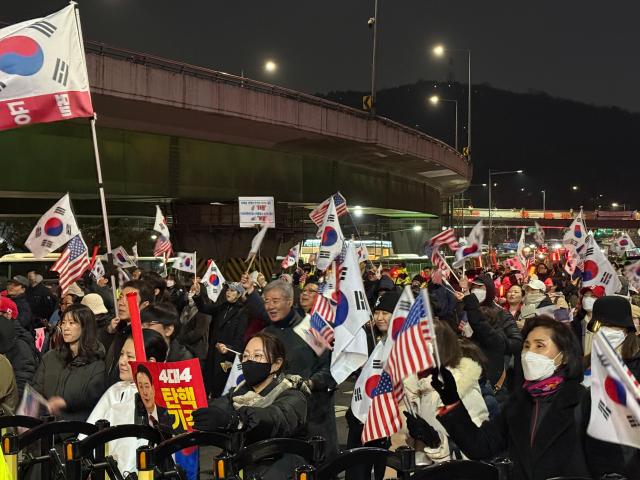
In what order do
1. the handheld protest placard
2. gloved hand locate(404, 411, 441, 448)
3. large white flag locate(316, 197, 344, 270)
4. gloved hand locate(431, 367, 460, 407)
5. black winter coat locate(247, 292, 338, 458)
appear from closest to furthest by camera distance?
gloved hand locate(431, 367, 460, 407) < gloved hand locate(404, 411, 441, 448) < the handheld protest placard < black winter coat locate(247, 292, 338, 458) < large white flag locate(316, 197, 344, 270)

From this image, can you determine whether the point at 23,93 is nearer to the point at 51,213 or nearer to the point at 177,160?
the point at 51,213

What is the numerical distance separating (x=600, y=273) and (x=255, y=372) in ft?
28.6

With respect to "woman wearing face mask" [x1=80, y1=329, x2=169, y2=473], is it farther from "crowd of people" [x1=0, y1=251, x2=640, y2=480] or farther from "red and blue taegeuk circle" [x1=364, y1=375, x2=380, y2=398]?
"red and blue taegeuk circle" [x1=364, y1=375, x2=380, y2=398]

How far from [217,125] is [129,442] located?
866 inches

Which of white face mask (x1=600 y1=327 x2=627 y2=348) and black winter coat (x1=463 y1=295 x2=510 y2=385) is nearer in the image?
white face mask (x1=600 y1=327 x2=627 y2=348)

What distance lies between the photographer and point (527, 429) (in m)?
3.96

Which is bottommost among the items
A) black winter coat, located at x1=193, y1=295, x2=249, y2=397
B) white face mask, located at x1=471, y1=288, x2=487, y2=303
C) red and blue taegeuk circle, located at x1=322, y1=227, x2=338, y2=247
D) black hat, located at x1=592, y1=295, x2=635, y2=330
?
black winter coat, located at x1=193, y1=295, x2=249, y2=397

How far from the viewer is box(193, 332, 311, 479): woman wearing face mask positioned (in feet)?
13.9

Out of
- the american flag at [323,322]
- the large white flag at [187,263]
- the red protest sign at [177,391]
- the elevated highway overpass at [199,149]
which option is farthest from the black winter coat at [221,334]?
the elevated highway overpass at [199,149]

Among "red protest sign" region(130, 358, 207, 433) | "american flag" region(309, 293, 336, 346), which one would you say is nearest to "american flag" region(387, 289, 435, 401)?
"red protest sign" region(130, 358, 207, 433)

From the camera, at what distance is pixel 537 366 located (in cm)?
404

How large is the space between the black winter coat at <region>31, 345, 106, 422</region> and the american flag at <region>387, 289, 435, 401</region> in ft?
8.43

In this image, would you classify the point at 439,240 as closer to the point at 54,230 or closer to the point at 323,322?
the point at 54,230

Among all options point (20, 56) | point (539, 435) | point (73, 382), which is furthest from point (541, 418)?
point (20, 56)
